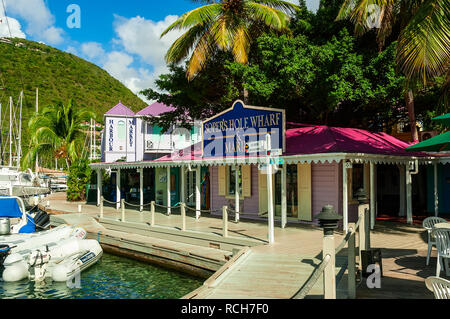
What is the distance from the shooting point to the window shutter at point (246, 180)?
52.9ft

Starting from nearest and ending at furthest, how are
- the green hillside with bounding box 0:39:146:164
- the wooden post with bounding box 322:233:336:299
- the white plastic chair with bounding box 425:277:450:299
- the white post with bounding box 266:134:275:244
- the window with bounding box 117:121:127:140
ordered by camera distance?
the white plastic chair with bounding box 425:277:450:299 < the wooden post with bounding box 322:233:336:299 < the white post with bounding box 266:134:275:244 < the window with bounding box 117:121:127:140 < the green hillside with bounding box 0:39:146:164

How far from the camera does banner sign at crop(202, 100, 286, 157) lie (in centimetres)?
1260

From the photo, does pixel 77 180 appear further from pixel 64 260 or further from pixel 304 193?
pixel 304 193

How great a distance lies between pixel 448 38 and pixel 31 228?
15404 mm

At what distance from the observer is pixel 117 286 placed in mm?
10781

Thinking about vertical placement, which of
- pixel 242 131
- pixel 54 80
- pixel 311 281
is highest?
pixel 54 80

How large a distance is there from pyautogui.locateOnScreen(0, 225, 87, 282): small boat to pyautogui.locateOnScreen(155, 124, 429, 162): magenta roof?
5.28m

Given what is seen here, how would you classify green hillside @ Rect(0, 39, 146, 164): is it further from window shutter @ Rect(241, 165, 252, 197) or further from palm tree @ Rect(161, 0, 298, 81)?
window shutter @ Rect(241, 165, 252, 197)

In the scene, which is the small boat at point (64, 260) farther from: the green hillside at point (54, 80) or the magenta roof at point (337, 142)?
the green hillside at point (54, 80)

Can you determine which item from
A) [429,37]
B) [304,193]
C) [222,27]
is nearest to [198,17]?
[222,27]

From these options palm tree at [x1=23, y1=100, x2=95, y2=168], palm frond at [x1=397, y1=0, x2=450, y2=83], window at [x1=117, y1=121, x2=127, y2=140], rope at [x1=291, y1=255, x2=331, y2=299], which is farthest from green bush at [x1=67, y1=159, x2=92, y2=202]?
rope at [x1=291, y1=255, x2=331, y2=299]

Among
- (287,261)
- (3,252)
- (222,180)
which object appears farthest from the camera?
(222,180)

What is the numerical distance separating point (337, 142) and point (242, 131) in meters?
3.17

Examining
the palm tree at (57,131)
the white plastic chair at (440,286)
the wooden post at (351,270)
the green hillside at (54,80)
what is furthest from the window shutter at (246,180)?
the green hillside at (54,80)
